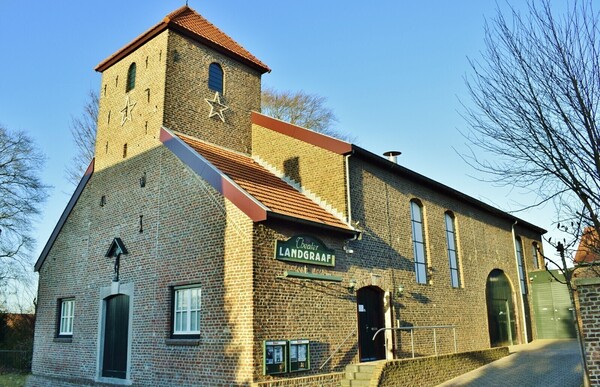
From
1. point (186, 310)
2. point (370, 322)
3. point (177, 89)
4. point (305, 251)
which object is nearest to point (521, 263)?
point (370, 322)

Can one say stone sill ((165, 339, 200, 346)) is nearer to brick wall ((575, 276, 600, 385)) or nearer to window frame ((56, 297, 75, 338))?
window frame ((56, 297, 75, 338))

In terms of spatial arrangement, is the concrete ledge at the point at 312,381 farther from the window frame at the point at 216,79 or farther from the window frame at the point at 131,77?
the window frame at the point at 131,77

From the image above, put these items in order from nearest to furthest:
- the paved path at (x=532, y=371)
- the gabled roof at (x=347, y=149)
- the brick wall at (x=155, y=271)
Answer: the brick wall at (x=155, y=271)
the paved path at (x=532, y=371)
the gabled roof at (x=347, y=149)

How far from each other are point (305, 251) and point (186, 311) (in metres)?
3.11

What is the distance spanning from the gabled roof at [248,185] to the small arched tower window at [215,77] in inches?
90.0

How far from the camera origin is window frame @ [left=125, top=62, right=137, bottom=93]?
16.5 m

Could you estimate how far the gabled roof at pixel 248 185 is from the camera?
11.2 metres

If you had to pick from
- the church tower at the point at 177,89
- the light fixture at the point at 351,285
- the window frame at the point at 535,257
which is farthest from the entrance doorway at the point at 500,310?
the church tower at the point at 177,89

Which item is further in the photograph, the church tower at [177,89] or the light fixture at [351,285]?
the church tower at [177,89]

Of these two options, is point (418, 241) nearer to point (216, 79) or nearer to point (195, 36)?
point (216, 79)

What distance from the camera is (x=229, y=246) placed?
11.3 m

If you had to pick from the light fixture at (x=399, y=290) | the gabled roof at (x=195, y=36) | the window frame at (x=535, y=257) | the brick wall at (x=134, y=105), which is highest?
the gabled roof at (x=195, y=36)

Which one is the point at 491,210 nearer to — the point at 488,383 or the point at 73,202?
the point at 488,383

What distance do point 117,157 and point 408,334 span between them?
33.1 ft
